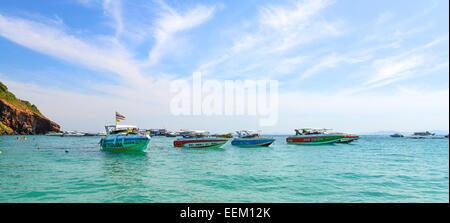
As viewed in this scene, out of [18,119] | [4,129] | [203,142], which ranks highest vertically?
[18,119]

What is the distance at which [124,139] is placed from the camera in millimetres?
38438

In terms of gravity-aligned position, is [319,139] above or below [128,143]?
below

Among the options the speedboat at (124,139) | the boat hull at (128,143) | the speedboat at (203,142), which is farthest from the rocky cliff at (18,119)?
the speedboat at (203,142)

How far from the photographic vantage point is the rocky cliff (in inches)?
5586

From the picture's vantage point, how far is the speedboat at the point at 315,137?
6234 cm

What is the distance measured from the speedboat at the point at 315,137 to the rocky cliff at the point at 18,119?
17269cm

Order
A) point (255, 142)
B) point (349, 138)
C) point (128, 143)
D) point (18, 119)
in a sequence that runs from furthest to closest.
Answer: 1. point (18, 119)
2. point (349, 138)
3. point (255, 142)
4. point (128, 143)

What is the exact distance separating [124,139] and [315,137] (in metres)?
49.8

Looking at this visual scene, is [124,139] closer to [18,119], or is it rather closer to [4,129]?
[4,129]

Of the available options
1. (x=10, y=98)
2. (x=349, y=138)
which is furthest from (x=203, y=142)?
(x=10, y=98)

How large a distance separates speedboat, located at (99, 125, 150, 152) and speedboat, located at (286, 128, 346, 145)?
1784 inches

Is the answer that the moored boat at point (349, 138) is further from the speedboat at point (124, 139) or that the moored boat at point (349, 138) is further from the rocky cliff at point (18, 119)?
the rocky cliff at point (18, 119)
